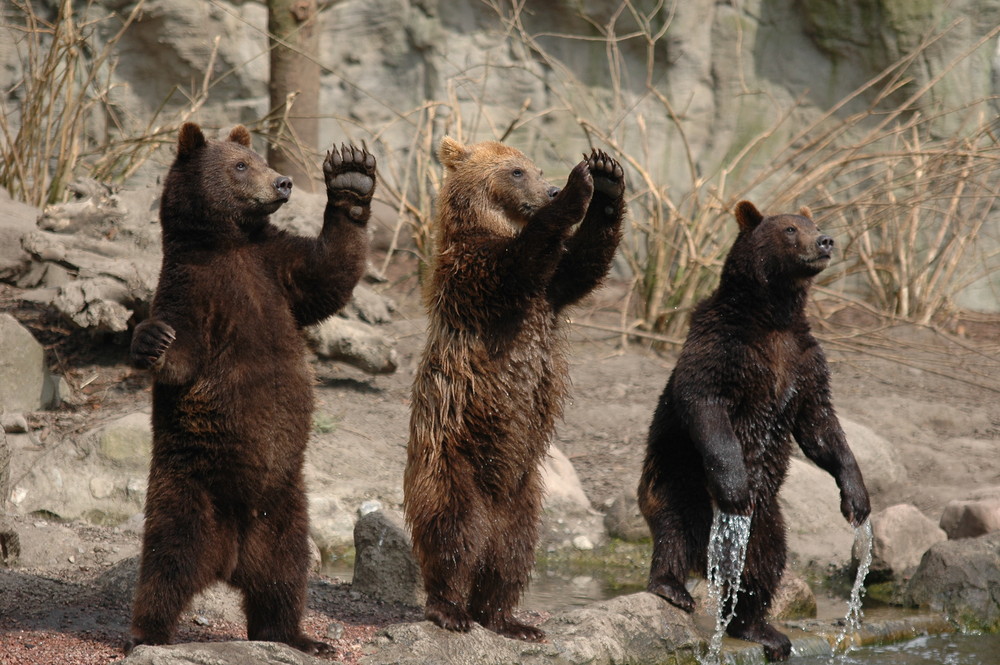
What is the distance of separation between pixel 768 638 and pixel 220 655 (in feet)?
9.01

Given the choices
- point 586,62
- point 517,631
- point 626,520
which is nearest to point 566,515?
point 626,520

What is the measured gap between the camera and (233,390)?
446cm

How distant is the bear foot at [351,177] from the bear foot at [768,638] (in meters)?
2.74

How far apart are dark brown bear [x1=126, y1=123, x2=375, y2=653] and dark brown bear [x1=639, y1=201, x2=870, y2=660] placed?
1793 millimetres

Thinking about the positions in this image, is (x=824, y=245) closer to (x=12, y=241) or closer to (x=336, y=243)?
(x=336, y=243)

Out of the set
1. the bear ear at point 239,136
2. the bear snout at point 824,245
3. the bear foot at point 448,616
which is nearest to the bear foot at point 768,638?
the bear foot at point 448,616

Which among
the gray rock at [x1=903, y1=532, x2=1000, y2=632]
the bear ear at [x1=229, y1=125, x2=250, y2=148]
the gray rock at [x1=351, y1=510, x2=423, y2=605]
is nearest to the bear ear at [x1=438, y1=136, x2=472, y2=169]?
the bear ear at [x1=229, y1=125, x2=250, y2=148]

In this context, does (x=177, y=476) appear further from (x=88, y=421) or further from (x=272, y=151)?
(x=272, y=151)

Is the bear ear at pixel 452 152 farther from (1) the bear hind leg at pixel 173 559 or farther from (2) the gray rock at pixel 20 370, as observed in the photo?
(2) the gray rock at pixel 20 370

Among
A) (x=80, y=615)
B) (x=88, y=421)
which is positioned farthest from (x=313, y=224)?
(x=80, y=615)

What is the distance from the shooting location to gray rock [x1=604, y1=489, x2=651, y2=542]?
7504 mm

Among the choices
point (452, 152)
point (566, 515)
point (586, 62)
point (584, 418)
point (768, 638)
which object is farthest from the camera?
point (586, 62)

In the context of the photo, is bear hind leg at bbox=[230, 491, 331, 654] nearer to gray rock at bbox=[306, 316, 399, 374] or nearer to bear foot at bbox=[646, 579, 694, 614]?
bear foot at bbox=[646, 579, 694, 614]

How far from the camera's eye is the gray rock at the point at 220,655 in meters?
3.87
